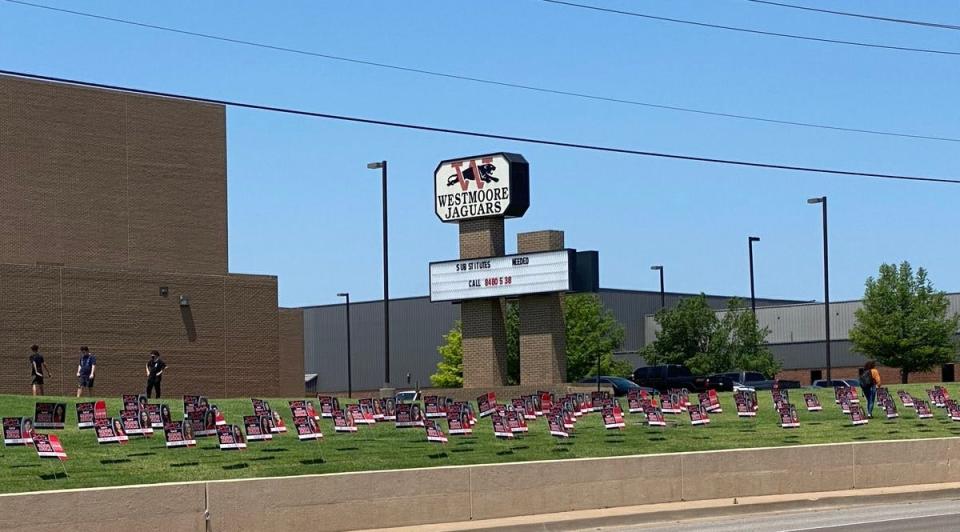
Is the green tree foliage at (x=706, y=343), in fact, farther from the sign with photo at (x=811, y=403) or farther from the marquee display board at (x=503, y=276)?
the sign with photo at (x=811, y=403)

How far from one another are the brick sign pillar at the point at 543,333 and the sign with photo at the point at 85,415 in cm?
2351

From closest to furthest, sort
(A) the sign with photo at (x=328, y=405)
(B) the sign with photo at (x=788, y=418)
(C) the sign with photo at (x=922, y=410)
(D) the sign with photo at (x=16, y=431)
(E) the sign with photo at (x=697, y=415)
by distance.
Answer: (D) the sign with photo at (x=16, y=431), (A) the sign with photo at (x=328, y=405), (E) the sign with photo at (x=697, y=415), (B) the sign with photo at (x=788, y=418), (C) the sign with photo at (x=922, y=410)

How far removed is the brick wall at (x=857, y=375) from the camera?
80250 millimetres

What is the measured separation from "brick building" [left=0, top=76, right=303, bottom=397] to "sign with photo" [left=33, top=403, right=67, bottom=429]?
2437cm

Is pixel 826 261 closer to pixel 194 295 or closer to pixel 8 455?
pixel 194 295

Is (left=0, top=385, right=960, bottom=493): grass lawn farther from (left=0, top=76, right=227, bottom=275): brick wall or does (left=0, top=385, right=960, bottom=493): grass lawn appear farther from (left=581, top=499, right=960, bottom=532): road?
(left=0, top=76, right=227, bottom=275): brick wall

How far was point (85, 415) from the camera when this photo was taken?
2712 centimetres

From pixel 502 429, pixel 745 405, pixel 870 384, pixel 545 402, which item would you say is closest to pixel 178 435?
pixel 502 429

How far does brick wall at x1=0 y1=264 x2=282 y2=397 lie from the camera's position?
4934 cm

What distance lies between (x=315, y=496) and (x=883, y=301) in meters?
54.2

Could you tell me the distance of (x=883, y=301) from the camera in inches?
2773

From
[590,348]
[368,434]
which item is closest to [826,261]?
[590,348]

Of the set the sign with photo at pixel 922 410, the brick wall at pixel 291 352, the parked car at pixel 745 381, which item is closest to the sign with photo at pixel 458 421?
the sign with photo at pixel 922 410

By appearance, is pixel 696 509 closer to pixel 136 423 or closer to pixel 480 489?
pixel 480 489
